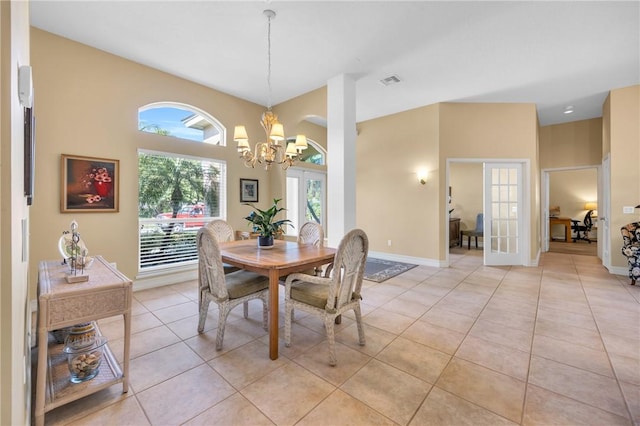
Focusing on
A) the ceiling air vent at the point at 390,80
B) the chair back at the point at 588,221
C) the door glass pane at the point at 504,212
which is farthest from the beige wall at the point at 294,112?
the chair back at the point at 588,221

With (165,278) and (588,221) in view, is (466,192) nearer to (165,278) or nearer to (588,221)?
(588,221)

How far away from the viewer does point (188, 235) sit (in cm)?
433

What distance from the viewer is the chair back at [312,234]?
129 inches

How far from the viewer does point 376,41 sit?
10.5ft

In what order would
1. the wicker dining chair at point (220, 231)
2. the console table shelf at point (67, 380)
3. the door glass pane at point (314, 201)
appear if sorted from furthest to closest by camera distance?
the door glass pane at point (314, 201) < the wicker dining chair at point (220, 231) < the console table shelf at point (67, 380)

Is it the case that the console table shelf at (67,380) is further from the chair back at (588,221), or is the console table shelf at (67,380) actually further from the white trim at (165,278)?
the chair back at (588,221)

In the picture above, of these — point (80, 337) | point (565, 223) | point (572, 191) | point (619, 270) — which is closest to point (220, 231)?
point (80, 337)

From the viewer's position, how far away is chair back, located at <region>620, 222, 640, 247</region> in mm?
4090

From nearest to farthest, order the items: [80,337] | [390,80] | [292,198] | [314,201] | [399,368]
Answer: [80,337], [399,368], [390,80], [292,198], [314,201]

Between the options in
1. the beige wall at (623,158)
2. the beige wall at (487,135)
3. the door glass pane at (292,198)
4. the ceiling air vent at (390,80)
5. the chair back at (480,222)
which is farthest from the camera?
the chair back at (480,222)

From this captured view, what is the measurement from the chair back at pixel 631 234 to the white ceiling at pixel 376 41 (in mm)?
2288

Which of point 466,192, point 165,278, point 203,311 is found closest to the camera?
point 203,311

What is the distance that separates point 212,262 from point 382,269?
3.48m

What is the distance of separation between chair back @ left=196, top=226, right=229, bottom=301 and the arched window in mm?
2576
